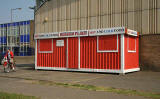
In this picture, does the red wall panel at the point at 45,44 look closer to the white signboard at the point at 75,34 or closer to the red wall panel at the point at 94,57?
the white signboard at the point at 75,34

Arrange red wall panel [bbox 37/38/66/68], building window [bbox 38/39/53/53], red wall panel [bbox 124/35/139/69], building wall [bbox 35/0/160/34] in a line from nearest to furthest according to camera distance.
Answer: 1. red wall panel [bbox 124/35/139/69]
2. building wall [bbox 35/0/160/34]
3. red wall panel [bbox 37/38/66/68]
4. building window [bbox 38/39/53/53]

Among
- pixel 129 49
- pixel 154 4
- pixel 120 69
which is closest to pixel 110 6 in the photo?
pixel 154 4

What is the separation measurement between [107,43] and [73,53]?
2743 millimetres

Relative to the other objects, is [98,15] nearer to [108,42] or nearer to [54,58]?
[108,42]

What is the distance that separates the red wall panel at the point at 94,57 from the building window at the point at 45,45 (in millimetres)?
2879

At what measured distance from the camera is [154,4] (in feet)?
55.3

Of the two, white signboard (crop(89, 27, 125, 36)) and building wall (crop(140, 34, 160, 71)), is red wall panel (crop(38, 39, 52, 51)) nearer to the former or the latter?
white signboard (crop(89, 27, 125, 36))

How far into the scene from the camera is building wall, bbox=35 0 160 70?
16.8 metres

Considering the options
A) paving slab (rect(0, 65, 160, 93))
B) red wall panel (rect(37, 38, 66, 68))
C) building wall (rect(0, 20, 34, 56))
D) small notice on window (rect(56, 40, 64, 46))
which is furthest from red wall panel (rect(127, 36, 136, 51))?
building wall (rect(0, 20, 34, 56))

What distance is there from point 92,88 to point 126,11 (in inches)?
383

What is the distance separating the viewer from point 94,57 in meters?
16.1

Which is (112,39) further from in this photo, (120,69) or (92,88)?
(92,88)

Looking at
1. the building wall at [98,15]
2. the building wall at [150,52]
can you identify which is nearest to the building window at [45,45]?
the building wall at [98,15]

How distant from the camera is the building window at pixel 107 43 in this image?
15.2m
